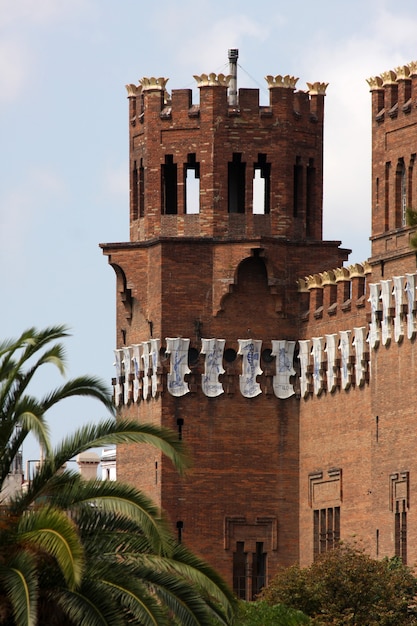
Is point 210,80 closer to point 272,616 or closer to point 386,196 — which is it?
point 386,196

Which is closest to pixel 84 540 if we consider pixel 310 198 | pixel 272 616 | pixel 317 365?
pixel 272 616

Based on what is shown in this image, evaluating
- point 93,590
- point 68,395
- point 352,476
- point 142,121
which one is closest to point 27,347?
point 68,395

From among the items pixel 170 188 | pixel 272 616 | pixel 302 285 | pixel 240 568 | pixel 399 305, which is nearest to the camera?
pixel 272 616

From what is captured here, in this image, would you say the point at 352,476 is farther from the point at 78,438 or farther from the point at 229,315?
the point at 78,438

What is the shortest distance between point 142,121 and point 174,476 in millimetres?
10693

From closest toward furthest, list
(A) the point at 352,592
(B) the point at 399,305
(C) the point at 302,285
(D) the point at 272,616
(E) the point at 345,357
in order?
(D) the point at 272,616 → (A) the point at 352,592 → (B) the point at 399,305 → (E) the point at 345,357 → (C) the point at 302,285

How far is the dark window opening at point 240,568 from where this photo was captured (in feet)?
232

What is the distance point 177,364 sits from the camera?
7100cm

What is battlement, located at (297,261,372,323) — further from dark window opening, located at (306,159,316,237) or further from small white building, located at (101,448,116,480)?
small white building, located at (101,448,116,480)

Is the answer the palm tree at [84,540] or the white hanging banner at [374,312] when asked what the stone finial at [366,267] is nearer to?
the white hanging banner at [374,312]

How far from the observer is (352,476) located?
6788cm

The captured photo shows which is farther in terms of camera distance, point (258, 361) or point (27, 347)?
point (258, 361)

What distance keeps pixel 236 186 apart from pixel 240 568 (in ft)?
35.9

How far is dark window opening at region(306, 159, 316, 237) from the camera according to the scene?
73000 millimetres
